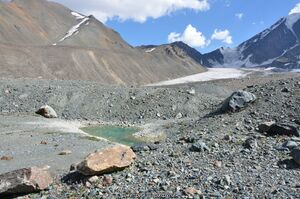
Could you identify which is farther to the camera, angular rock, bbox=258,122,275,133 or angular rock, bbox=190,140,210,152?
angular rock, bbox=258,122,275,133

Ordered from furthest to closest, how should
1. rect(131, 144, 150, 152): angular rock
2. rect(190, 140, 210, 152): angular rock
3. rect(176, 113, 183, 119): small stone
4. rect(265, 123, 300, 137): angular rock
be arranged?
rect(176, 113, 183, 119): small stone → rect(265, 123, 300, 137): angular rock → rect(131, 144, 150, 152): angular rock → rect(190, 140, 210, 152): angular rock

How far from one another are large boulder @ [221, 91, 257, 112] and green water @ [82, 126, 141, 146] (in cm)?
866

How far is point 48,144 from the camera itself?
120 ft

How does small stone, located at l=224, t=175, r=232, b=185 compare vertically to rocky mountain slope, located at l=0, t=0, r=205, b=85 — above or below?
below

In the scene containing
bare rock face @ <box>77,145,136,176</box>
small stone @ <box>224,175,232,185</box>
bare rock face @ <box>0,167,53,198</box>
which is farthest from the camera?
bare rock face @ <box>77,145,136,176</box>

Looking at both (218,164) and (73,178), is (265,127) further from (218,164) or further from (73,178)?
(73,178)

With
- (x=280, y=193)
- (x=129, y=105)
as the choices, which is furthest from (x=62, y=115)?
(x=280, y=193)

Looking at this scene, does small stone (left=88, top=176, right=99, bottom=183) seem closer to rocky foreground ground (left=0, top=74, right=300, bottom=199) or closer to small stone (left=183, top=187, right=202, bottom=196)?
rocky foreground ground (left=0, top=74, right=300, bottom=199)

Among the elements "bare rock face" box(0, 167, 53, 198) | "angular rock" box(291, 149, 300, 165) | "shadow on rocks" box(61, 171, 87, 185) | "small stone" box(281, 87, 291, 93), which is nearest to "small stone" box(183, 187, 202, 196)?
"shadow on rocks" box(61, 171, 87, 185)

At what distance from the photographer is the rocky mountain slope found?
115125 mm

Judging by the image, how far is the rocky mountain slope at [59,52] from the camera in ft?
378

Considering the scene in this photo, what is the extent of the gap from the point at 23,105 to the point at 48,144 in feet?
83.4

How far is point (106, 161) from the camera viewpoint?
22.9m

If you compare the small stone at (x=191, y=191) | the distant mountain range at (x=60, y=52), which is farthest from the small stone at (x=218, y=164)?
the distant mountain range at (x=60, y=52)
